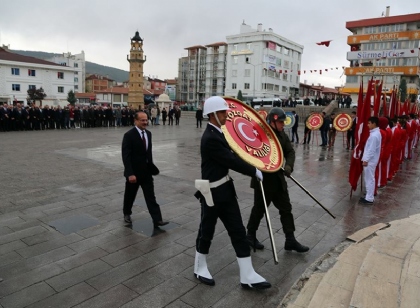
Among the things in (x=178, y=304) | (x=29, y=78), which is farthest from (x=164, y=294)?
(x=29, y=78)

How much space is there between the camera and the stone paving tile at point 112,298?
2996mm

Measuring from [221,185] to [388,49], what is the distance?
62641 mm

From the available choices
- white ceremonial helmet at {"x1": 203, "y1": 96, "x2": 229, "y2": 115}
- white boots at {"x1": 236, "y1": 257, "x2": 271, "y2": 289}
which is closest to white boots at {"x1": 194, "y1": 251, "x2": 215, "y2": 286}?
white boots at {"x1": 236, "y1": 257, "x2": 271, "y2": 289}

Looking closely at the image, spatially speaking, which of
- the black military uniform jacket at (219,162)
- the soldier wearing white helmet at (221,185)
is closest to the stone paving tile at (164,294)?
the soldier wearing white helmet at (221,185)

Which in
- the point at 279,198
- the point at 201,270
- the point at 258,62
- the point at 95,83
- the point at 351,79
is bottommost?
the point at 201,270

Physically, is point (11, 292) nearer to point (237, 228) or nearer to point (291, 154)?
point (237, 228)

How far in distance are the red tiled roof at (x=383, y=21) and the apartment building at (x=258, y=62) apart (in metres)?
15.1

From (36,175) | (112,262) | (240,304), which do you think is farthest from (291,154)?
(36,175)

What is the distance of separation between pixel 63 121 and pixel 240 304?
72.9 ft

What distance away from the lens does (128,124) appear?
26969 millimetres

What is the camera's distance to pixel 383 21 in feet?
182

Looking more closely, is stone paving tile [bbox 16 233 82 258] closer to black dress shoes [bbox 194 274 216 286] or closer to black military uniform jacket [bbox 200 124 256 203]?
black dress shoes [bbox 194 274 216 286]

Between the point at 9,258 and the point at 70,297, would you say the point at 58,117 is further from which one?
the point at 70,297

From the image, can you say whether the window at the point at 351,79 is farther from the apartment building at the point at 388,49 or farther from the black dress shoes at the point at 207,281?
the black dress shoes at the point at 207,281
